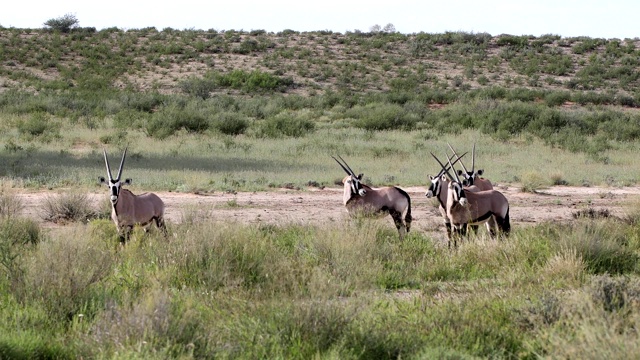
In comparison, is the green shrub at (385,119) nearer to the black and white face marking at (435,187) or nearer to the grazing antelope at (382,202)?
the grazing antelope at (382,202)

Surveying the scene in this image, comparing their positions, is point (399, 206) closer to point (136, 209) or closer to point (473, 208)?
point (473, 208)

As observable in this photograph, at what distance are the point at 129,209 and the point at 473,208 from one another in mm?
4970

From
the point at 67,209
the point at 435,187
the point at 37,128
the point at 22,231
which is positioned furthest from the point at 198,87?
the point at 435,187

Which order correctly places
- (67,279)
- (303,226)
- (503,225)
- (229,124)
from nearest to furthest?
(67,279)
(503,225)
(303,226)
(229,124)

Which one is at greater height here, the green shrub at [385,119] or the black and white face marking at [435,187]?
the black and white face marking at [435,187]

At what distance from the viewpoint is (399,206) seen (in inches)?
584

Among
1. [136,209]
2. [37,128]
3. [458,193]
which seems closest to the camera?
[458,193]

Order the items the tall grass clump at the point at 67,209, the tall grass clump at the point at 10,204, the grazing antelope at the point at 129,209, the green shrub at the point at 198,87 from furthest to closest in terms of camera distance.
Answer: the green shrub at the point at 198,87, the tall grass clump at the point at 67,209, the tall grass clump at the point at 10,204, the grazing antelope at the point at 129,209

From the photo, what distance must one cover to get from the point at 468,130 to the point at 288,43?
38.3 meters

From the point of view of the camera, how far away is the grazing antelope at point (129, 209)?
13148mm

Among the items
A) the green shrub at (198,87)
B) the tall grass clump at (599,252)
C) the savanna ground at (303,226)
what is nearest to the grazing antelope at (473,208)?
the savanna ground at (303,226)

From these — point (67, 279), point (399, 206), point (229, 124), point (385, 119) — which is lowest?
point (385, 119)

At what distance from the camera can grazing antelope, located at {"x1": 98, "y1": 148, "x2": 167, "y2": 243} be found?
13.1 metres

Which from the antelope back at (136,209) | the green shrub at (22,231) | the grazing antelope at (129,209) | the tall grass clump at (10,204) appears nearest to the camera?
the green shrub at (22,231)
